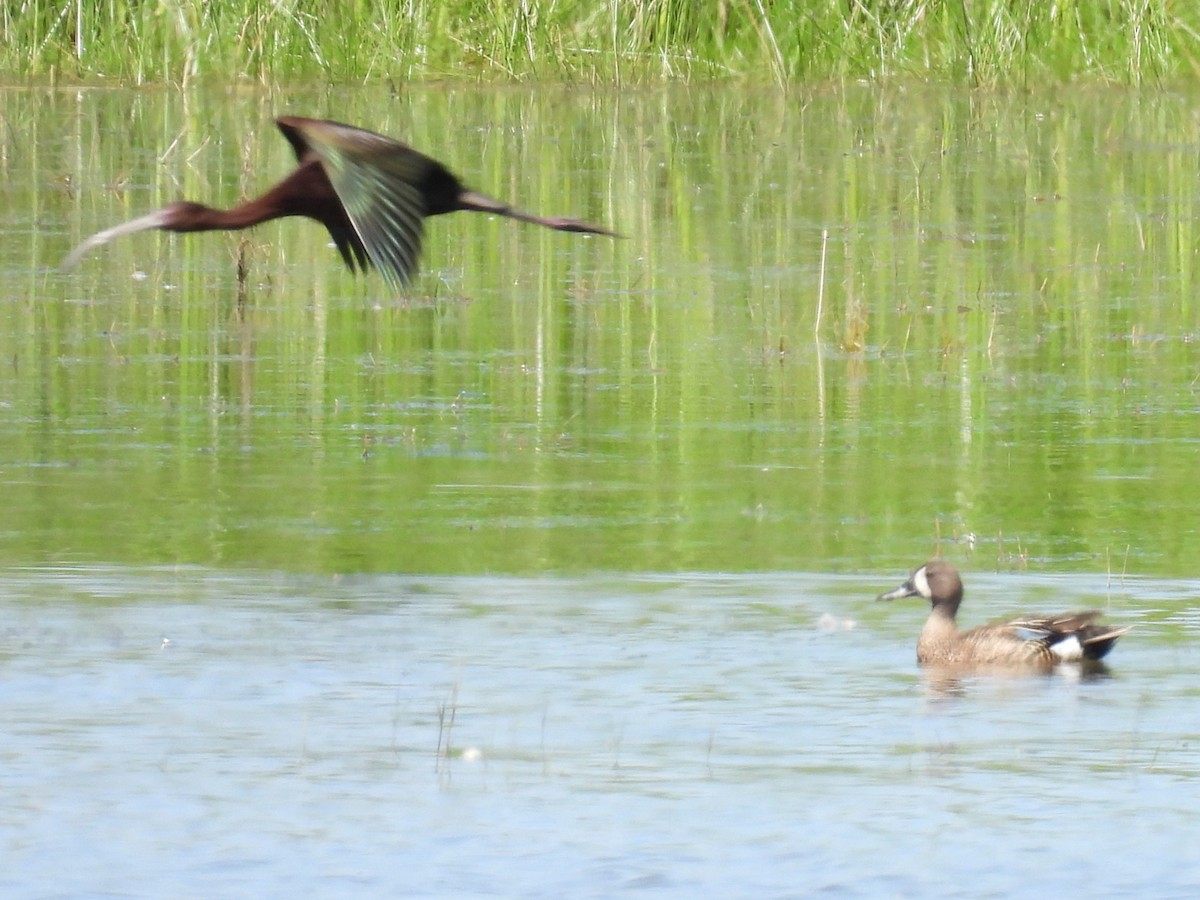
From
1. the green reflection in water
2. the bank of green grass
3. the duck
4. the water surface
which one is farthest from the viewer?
the bank of green grass

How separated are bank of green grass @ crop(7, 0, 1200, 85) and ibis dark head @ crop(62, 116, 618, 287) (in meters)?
11.9

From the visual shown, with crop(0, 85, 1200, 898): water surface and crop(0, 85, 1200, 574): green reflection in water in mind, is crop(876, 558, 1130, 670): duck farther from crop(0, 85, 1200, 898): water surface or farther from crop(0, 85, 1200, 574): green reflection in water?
crop(0, 85, 1200, 574): green reflection in water

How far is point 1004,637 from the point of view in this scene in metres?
6.87

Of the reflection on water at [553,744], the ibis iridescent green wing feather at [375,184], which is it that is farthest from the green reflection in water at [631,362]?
the ibis iridescent green wing feather at [375,184]

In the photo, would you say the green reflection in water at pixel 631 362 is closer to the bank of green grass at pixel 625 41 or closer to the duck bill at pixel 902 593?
the duck bill at pixel 902 593

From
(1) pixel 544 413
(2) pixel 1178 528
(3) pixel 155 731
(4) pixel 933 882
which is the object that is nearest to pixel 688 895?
(4) pixel 933 882

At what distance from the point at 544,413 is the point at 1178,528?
2577mm

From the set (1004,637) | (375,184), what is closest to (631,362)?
(375,184)

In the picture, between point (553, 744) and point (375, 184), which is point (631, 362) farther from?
point (553, 744)

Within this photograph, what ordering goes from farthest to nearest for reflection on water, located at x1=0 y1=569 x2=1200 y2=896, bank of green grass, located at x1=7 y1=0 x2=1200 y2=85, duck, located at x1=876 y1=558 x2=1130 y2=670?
bank of green grass, located at x1=7 y1=0 x2=1200 y2=85
duck, located at x1=876 y1=558 x2=1130 y2=670
reflection on water, located at x1=0 y1=569 x2=1200 y2=896

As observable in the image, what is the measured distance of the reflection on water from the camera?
5.02m

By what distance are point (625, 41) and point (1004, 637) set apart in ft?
46.4

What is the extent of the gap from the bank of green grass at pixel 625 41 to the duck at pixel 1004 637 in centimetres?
1306

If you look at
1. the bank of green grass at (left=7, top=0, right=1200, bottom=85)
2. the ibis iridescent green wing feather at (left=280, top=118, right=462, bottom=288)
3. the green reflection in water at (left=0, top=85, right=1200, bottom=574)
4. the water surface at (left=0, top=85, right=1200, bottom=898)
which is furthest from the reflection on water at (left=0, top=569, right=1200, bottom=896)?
the bank of green grass at (left=7, top=0, right=1200, bottom=85)
